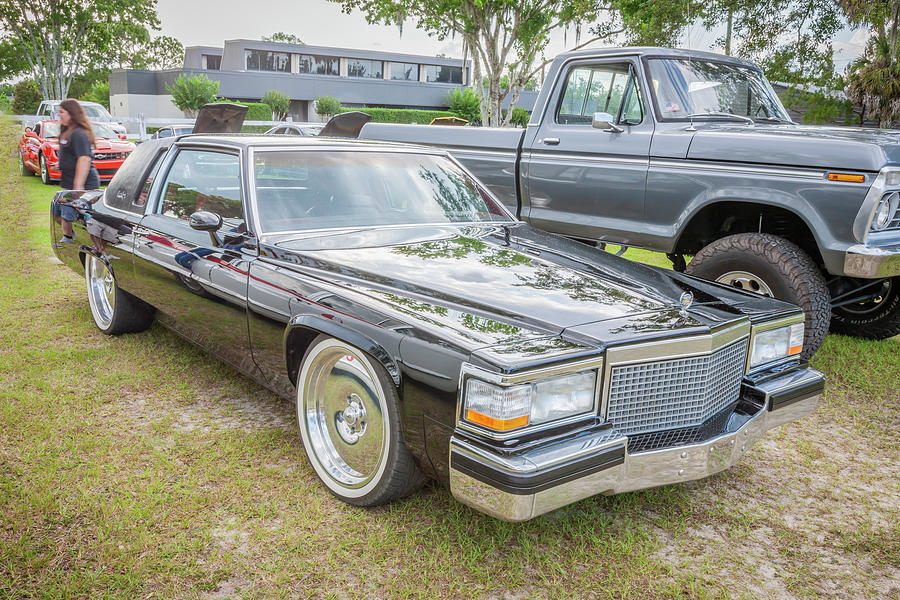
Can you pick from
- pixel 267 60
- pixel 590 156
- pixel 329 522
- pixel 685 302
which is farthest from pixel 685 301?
pixel 267 60

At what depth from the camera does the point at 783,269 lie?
4.36 metres

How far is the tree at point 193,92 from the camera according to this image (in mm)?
37875

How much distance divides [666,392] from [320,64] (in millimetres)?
53638

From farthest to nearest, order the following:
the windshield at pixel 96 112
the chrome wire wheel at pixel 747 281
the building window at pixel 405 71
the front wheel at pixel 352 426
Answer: the building window at pixel 405 71
the windshield at pixel 96 112
the chrome wire wheel at pixel 747 281
the front wheel at pixel 352 426

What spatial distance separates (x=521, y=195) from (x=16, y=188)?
368 centimetres

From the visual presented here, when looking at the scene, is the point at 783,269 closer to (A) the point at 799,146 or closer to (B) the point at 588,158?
(A) the point at 799,146

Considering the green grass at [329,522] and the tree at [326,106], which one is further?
the tree at [326,106]

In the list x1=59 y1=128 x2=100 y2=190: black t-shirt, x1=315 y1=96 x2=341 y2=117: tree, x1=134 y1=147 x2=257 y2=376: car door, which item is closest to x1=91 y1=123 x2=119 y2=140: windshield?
x1=59 y1=128 x2=100 y2=190: black t-shirt

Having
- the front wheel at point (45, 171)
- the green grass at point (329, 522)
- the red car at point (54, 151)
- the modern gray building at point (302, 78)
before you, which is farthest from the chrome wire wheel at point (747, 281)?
the modern gray building at point (302, 78)

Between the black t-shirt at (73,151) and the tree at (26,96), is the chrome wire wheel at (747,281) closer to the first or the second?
the black t-shirt at (73,151)

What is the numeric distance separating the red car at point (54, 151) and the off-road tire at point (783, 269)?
43.3 feet

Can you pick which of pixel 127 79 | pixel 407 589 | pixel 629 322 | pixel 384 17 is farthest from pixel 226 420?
pixel 127 79

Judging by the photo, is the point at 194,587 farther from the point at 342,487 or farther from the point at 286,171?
the point at 286,171

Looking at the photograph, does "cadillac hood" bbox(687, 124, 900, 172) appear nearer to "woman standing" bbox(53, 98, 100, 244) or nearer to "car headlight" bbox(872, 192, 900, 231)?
"car headlight" bbox(872, 192, 900, 231)
